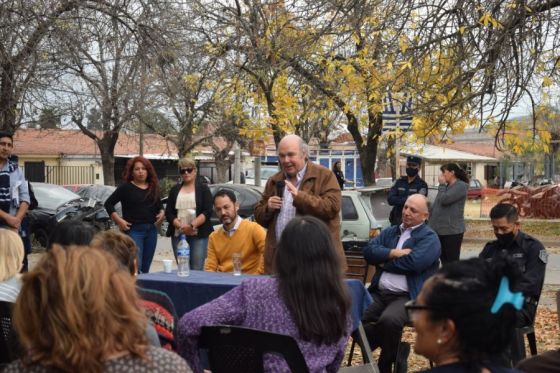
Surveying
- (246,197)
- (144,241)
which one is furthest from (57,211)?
(144,241)

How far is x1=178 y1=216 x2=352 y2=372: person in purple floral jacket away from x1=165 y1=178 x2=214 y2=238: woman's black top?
15.0 ft

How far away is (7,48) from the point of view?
9.27 m

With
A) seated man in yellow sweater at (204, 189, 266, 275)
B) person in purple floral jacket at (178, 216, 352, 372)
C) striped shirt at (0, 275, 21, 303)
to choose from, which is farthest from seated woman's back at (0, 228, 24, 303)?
seated man in yellow sweater at (204, 189, 266, 275)

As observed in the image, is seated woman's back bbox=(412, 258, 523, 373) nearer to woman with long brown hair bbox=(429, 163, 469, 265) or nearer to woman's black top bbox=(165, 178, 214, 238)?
woman's black top bbox=(165, 178, 214, 238)

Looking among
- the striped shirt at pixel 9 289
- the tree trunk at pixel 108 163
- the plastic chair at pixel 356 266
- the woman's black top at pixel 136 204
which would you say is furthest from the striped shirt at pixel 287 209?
the tree trunk at pixel 108 163

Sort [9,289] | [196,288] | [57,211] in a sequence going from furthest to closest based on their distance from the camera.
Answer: [57,211], [196,288], [9,289]

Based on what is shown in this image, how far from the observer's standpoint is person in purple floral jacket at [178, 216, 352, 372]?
361cm

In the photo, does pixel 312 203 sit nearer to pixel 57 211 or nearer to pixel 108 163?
pixel 57 211

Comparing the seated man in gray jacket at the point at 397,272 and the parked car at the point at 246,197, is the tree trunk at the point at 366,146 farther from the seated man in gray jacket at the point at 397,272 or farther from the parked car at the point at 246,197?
the seated man in gray jacket at the point at 397,272

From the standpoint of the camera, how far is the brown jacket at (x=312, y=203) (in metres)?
5.85

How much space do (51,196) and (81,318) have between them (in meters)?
15.4

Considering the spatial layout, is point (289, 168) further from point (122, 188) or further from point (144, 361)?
point (144, 361)

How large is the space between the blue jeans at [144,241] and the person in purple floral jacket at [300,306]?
16.0 feet

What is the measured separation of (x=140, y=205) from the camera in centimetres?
851
